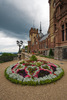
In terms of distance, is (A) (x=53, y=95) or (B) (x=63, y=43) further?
(B) (x=63, y=43)

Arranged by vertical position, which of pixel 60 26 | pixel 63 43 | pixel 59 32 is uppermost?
pixel 60 26

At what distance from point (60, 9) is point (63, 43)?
1188 centimetres

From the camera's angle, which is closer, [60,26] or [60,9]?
[60,26]

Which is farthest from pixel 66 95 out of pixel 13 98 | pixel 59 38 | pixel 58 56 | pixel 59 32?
pixel 59 32

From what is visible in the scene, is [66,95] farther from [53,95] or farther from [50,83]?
[50,83]

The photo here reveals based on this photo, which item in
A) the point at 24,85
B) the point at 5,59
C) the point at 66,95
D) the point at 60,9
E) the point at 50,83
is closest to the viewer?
the point at 66,95

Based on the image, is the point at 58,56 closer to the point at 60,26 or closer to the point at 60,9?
the point at 60,26

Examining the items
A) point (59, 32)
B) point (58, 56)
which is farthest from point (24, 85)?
point (59, 32)

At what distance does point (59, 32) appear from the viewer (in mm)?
13734

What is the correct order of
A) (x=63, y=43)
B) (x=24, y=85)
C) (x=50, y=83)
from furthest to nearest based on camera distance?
(x=63, y=43), (x=50, y=83), (x=24, y=85)

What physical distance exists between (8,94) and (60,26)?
16.8 m

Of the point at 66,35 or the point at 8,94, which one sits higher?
the point at 66,35

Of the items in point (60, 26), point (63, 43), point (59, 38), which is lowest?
point (63, 43)

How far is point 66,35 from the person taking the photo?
43.6ft
